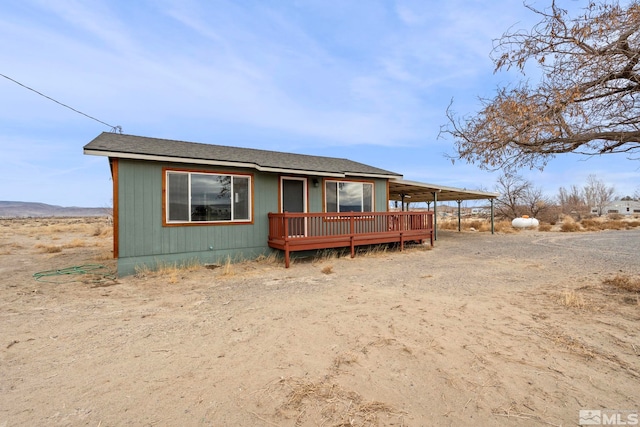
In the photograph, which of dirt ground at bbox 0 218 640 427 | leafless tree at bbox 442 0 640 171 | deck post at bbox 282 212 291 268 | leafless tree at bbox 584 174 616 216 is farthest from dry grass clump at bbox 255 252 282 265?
leafless tree at bbox 584 174 616 216

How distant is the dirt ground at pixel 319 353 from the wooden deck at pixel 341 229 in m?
2.33

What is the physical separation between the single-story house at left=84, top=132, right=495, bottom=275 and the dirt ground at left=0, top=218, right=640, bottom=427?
1711 mm

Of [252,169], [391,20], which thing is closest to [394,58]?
[391,20]

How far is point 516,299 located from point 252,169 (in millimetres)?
7118

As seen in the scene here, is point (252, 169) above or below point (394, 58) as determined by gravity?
below

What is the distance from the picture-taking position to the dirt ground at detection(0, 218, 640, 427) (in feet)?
7.04

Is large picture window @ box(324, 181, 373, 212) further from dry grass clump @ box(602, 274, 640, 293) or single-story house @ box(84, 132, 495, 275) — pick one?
dry grass clump @ box(602, 274, 640, 293)

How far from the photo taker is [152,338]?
344 centimetres

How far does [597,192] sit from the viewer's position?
2023 inches

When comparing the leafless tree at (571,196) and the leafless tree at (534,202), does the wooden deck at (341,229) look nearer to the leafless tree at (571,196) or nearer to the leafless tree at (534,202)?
the leafless tree at (534,202)

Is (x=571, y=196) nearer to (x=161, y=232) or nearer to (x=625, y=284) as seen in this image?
(x=625, y=284)

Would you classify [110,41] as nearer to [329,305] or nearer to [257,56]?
[257,56]

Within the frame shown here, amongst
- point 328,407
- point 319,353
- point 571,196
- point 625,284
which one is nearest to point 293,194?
point 319,353

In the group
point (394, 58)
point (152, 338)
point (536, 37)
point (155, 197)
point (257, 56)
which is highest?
point (257, 56)
